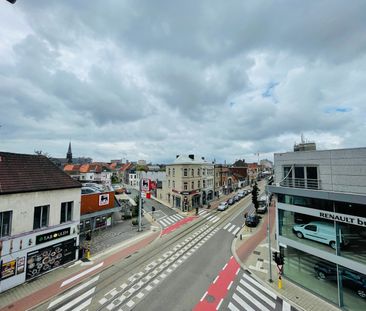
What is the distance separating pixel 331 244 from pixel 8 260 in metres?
21.0

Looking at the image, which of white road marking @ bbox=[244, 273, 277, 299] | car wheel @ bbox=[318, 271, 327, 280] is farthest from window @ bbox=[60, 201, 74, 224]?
car wheel @ bbox=[318, 271, 327, 280]

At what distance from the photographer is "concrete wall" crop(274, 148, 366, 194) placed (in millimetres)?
10672

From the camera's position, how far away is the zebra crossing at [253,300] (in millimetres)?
11078

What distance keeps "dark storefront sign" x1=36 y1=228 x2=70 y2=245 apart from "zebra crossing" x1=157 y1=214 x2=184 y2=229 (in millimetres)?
13028

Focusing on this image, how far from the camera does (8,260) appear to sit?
40.9 feet

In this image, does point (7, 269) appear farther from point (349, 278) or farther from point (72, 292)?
point (349, 278)

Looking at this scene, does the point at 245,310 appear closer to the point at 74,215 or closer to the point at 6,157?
the point at 74,215

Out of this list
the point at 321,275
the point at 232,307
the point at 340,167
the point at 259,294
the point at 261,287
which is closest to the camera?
the point at 232,307

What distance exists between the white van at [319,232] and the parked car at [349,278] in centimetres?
145

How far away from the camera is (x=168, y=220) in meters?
29.4

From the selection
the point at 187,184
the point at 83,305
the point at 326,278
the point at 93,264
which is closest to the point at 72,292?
the point at 83,305

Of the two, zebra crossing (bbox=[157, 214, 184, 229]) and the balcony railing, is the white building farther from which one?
the balcony railing

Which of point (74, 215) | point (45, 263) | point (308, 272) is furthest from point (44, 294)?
point (308, 272)

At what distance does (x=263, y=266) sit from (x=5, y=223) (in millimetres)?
19403
